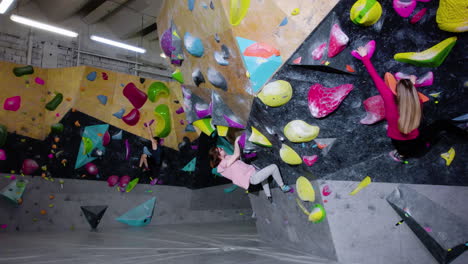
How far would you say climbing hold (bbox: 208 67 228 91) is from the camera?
294 centimetres

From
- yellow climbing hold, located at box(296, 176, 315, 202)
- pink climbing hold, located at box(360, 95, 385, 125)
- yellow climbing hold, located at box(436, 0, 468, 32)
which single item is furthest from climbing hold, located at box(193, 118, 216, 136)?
yellow climbing hold, located at box(436, 0, 468, 32)

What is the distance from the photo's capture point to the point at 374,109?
7.72ft

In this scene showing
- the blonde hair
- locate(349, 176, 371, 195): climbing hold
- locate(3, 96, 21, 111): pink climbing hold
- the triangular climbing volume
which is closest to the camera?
the blonde hair

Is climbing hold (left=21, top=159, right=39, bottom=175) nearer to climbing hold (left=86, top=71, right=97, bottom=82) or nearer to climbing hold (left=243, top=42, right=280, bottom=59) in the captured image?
climbing hold (left=86, top=71, right=97, bottom=82)

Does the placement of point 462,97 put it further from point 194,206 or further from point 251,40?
point 194,206

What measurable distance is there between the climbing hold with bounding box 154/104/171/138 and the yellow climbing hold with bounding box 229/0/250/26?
3.27m

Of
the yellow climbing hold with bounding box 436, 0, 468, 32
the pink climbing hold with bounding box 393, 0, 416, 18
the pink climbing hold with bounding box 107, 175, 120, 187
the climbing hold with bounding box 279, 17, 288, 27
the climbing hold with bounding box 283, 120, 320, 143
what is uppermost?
the climbing hold with bounding box 279, 17, 288, 27

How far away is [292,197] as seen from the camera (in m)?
3.24

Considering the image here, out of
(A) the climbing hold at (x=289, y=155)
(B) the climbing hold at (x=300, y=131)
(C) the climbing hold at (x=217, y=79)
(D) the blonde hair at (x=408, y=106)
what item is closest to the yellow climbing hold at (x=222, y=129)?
(C) the climbing hold at (x=217, y=79)

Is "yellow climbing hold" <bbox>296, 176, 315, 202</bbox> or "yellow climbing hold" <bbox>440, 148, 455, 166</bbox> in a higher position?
"yellow climbing hold" <bbox>440, 148, 455, 166</bbox>

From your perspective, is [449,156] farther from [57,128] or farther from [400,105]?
[57,128]

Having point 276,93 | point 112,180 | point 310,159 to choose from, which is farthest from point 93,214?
point 276,93

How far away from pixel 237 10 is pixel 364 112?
3.72ft

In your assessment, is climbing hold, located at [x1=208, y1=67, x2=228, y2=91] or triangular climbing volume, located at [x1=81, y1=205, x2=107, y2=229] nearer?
climbing hold, located at [x1=208, y1=67, x2=228, y2=91]
